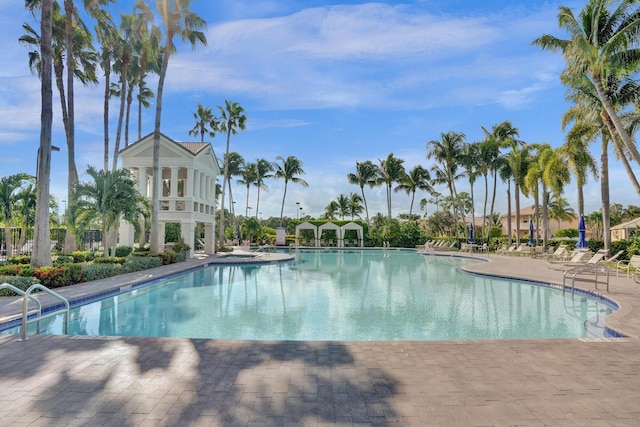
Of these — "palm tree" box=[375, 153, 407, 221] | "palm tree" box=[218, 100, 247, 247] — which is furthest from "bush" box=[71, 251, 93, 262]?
"palm tree" box=[375, 153, 407, 221]

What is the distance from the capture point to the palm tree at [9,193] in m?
15.8

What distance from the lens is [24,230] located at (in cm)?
1700

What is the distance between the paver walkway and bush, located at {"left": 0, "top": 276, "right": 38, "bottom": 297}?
469cm

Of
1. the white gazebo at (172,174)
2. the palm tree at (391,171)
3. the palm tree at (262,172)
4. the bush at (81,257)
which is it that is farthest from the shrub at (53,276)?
the palm tree at (391,171)

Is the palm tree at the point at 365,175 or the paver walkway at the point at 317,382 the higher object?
the palm tree at the point at 365,175

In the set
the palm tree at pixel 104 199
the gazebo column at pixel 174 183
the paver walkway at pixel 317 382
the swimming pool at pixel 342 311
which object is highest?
the gazebo column at pixel 174 183

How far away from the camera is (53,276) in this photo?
10.3 meters

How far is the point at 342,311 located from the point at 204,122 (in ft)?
100

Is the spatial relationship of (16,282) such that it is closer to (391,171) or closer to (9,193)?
(9,193)

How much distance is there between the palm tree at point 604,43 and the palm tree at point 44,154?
1717 cm

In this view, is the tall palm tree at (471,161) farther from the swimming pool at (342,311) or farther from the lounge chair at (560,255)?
the swimming pool at (342,311)

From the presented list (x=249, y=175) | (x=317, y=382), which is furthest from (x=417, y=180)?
(x=317, y=382)

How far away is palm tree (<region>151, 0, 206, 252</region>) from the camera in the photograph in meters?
18.2

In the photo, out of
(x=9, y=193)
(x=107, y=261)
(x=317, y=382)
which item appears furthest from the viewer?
(x=9, y=193)
